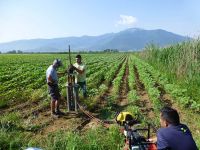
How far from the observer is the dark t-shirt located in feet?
16.5

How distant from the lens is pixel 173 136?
5.05 meters

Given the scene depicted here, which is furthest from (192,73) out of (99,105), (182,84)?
(99,105)

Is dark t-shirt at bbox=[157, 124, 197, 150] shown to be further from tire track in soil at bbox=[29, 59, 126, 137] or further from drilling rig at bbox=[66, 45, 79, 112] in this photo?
drilling rig at bbox=[66, 45, 79, 112]

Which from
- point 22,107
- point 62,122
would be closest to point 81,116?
point 62,122

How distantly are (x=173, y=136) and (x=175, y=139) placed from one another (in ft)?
0.15

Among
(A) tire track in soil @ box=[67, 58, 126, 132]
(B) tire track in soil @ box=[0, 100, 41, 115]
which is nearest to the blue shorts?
(A) tire track in soil @ box=[67, 58, 126, 132]

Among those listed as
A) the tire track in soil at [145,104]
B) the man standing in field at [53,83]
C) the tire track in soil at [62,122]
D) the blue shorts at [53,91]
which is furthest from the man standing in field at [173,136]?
the blue shorts at [53,91]

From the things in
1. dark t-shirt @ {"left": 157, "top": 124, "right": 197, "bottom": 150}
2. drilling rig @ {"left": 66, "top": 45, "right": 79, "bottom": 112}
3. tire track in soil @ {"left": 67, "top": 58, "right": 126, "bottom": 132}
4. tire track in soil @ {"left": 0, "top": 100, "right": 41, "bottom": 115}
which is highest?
dark t-shirt @ {"left": 157, "top": 124, "right": 197, "bottom": 150}

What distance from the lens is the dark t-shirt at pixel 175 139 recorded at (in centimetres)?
504

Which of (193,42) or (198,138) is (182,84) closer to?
(193,42)

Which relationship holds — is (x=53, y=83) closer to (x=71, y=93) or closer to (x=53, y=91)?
(x=53, y=91)

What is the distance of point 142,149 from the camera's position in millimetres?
5195

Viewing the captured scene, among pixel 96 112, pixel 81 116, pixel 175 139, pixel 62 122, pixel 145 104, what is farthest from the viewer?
Result: pixel 145 104

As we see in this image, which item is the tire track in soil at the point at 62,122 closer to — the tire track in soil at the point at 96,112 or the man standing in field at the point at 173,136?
the tire track in soil at the point at 96,112
